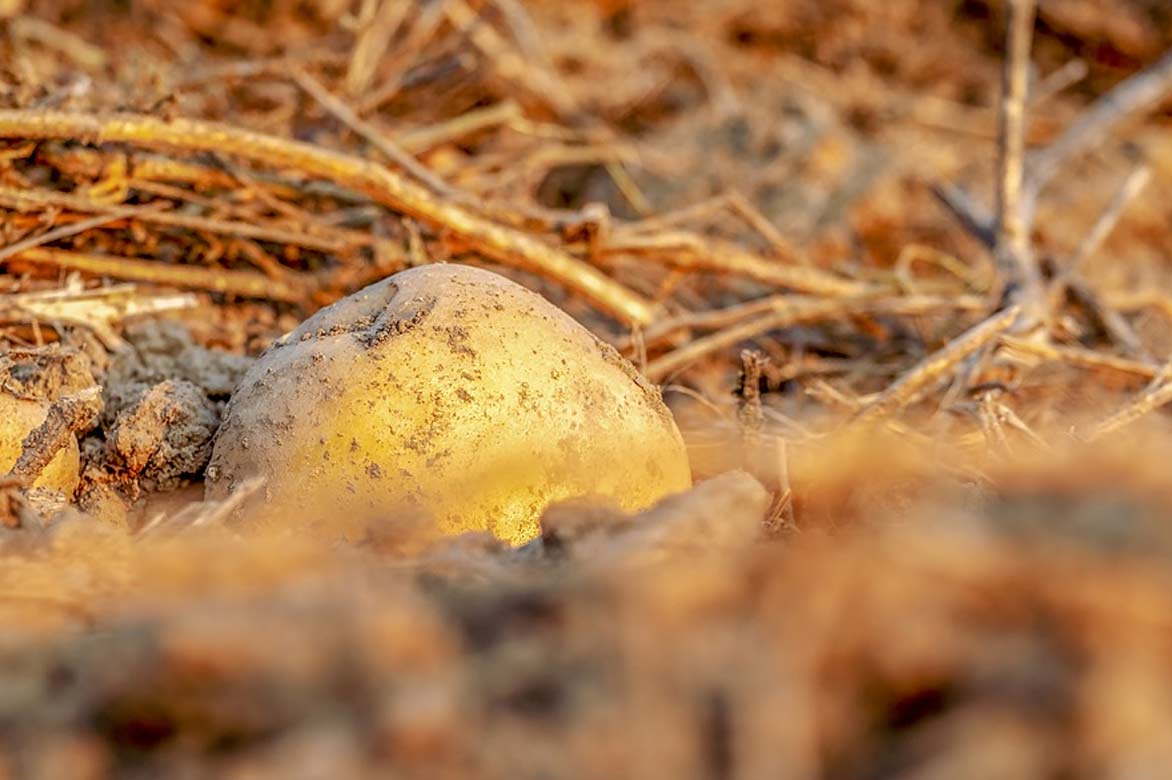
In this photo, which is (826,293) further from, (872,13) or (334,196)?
(872,13)

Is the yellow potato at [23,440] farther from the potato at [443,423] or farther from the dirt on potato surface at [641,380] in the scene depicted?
the potato at [443,423]

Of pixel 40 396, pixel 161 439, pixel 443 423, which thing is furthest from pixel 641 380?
pixel 40 396

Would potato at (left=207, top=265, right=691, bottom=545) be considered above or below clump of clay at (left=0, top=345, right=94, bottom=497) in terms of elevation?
Answer: above

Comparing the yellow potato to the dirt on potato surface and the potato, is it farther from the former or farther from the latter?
the potato

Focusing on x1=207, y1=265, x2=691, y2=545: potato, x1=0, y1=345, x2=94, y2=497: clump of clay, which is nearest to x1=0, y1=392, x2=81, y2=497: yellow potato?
x1=0, y1=345, x2=94, y2=497: clump of clay

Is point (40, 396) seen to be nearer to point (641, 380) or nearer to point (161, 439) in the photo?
point (161, 439)

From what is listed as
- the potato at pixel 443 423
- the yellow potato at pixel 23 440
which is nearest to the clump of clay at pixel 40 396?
the yellow potato at pixel 23 440

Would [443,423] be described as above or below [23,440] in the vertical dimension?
above
